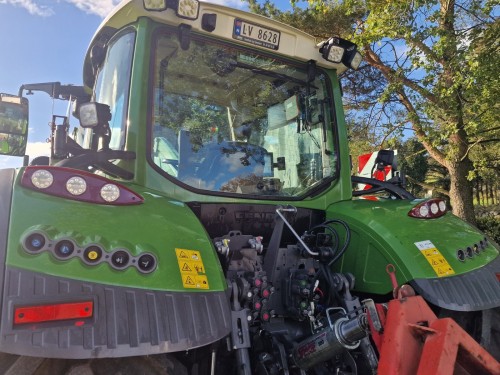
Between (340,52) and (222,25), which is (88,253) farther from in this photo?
(340,52)

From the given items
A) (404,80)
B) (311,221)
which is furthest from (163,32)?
(404,80)

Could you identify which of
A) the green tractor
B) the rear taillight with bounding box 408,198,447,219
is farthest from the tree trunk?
the rear taillight with bounding box 408,198,447,219

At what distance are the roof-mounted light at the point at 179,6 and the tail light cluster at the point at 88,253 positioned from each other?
1.55 metres

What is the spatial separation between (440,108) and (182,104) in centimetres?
901

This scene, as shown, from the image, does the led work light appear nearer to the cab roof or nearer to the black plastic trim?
the cab roof

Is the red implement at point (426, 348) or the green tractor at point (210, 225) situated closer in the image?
the red implement at point (426, 348)

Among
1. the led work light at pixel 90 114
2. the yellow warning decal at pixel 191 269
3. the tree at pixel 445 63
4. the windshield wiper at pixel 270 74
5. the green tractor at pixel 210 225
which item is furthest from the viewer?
the tree at pixel 445 63

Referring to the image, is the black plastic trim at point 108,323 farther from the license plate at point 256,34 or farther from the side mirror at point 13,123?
the side mirror at point 13,123

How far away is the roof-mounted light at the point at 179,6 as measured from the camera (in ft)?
8.23

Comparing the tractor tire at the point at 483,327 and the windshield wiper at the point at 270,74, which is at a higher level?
the windshield wiper at the point at 270,74

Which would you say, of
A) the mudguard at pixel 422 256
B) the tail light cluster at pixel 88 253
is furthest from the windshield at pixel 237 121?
the tail light cluster at pixel 88 253

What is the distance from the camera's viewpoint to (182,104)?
2.76 m

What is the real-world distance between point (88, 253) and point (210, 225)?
3.89ft

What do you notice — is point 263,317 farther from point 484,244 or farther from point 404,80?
point 404,80
